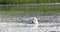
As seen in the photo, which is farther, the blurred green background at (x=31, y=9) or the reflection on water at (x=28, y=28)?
the blurred green background at (x=31, y=9)

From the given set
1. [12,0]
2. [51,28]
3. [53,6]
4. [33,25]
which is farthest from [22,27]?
[12,0]

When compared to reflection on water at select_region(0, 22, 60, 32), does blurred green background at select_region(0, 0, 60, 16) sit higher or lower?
lower

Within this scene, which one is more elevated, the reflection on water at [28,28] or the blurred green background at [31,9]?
the reflection on water at [28,28]

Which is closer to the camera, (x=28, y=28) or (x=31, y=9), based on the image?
(x=28, y=28)

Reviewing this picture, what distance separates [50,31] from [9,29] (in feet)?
3.29

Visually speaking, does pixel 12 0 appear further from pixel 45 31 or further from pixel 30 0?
pixel 45 31

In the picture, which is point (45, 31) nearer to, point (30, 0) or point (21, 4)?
point (21, 4)

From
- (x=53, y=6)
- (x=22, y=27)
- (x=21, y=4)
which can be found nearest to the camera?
(x=22, y=27)

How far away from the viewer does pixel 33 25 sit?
602cm

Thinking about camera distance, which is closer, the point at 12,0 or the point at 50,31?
the point at 50,31

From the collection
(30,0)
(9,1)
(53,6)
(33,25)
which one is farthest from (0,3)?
(33,25)

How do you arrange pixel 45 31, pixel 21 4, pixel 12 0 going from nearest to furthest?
1. pixel 45 31
2. pixel 21 4
3. pixel 12 0

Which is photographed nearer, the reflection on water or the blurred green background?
the reflection on water

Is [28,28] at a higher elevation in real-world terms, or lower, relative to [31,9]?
higher
